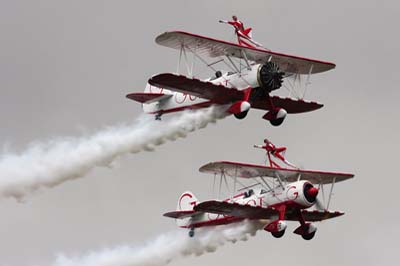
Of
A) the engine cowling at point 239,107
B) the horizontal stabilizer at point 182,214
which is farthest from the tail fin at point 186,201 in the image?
the engine cowling at point 239,107

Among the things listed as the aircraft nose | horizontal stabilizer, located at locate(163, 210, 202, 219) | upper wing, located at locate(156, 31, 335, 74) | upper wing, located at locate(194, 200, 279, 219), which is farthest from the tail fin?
upper wing, located at locate(156, 31, 335, 74)

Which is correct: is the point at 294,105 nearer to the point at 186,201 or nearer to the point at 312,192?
the point at 312,192

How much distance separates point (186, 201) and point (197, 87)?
13593 mm

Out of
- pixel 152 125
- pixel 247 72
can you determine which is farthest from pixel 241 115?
pixel 152 125

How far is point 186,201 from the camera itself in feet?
238

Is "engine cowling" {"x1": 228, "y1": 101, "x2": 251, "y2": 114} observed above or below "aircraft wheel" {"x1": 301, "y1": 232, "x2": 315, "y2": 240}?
above

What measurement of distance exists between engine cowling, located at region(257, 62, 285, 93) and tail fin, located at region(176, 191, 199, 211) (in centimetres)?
1280

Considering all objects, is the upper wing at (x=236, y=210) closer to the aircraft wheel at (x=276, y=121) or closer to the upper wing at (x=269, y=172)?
the upper wing at (x=269, y=172)

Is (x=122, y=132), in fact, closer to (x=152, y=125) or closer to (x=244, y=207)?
(x=152, y=125)

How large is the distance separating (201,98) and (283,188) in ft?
19.1

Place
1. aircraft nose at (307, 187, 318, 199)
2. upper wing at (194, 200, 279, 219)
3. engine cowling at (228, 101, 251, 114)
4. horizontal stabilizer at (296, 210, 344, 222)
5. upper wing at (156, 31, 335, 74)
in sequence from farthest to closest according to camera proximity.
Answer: horizontal stabilizer at (296, 210, 344, 222)
aircraft nose at (307, 187, 318, 199)
upper wing at (194, 200, 279, 219)
engine cowling at (228, 101, 251, 114)
upper wing at (156, 31, 335, 74)

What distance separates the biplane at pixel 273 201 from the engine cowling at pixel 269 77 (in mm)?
4751

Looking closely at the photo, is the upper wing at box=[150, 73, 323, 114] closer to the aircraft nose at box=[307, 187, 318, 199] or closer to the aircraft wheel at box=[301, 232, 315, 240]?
the aircraft nose at box=[307, 187, 318, 199]

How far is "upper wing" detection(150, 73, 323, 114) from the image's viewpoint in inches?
2312
